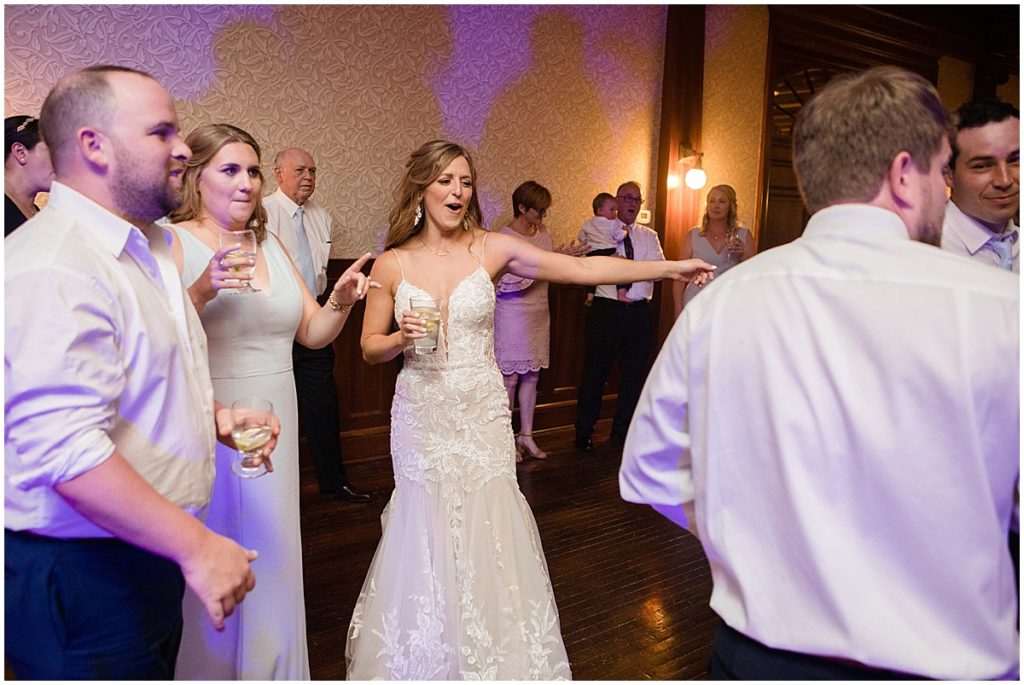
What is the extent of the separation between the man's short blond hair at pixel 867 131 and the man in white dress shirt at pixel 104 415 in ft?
3.61

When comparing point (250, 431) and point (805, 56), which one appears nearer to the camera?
point (250, 431)

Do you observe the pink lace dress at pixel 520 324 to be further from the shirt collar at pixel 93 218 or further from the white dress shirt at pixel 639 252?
the shirt collar at pixel 93 218

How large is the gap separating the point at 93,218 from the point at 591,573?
2.56 meters

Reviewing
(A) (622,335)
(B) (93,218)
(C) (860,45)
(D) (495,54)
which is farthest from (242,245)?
(C) (860,45)

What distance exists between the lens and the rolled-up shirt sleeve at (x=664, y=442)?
1.27 meters

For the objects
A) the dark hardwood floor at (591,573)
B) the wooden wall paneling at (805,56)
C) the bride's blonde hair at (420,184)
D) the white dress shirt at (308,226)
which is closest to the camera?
the bride's blonde hair at (420,184)

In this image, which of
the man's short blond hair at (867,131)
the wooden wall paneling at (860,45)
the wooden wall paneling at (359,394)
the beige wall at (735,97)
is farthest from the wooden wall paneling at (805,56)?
the man's short blond hair at (867,131)

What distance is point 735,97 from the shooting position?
6.99 metres

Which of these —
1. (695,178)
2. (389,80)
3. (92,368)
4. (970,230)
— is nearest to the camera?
(92,368)

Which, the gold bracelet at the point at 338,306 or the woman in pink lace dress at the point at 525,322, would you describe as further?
the woman in pink lace dress at the point at 525,322

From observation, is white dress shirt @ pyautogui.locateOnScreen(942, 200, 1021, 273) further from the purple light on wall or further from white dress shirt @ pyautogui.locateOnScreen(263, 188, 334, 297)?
the purple light on wall

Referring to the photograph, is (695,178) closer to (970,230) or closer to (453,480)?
(970,230)

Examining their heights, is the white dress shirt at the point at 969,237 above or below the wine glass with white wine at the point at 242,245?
above

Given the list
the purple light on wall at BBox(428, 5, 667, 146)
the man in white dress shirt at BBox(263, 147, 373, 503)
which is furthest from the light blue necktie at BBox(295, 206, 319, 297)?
the purple light on wall at BBox(428, 5, 667, 146)
